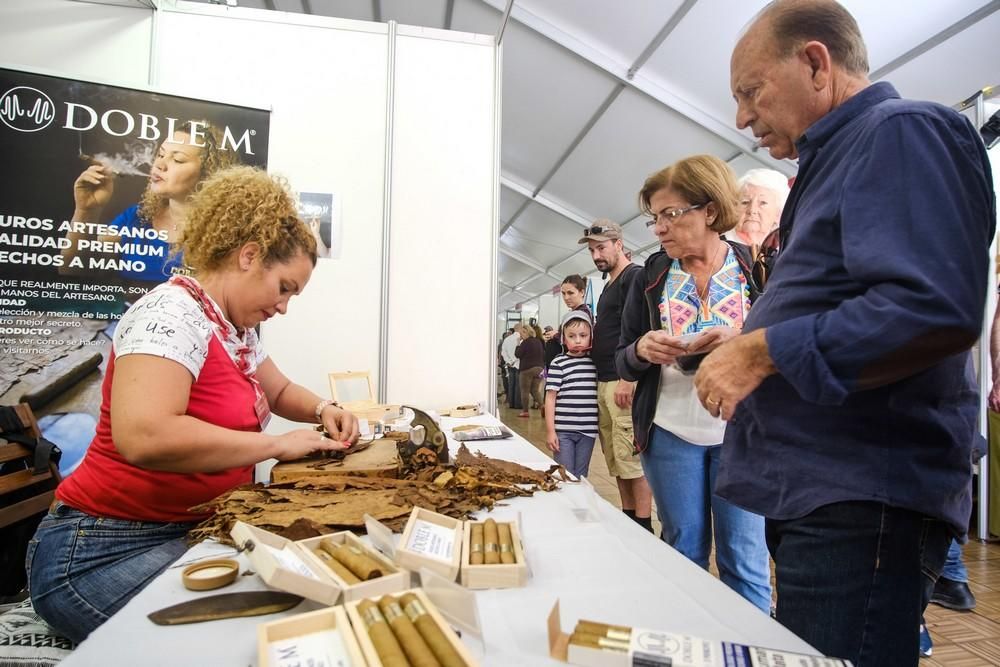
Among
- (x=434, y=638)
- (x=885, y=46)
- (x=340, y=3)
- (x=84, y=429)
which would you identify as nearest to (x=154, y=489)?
(x=434, y=638)

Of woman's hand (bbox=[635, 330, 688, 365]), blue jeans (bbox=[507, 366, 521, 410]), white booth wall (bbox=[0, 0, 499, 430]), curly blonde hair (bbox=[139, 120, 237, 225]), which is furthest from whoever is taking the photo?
blue jeans (bbox=[507, 366, 521, 410])

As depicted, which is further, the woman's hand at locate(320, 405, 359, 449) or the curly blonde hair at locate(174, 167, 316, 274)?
the woman's hand at locate(320, 405, 359, 449)

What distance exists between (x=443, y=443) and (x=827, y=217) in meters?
1.04

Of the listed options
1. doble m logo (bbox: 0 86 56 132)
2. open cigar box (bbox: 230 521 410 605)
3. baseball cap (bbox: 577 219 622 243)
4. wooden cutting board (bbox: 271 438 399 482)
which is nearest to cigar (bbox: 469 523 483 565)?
open cigar box (bbox: 230 521 410 605)

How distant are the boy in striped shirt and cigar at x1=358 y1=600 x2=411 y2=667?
7.26ft

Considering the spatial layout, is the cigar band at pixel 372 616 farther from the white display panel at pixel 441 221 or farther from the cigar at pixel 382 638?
the white display panel at pixel 441 221

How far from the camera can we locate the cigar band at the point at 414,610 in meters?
0.61

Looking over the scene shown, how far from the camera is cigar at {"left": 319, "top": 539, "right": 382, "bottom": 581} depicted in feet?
2.37

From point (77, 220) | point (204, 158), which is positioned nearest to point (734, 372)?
point (204, 158)

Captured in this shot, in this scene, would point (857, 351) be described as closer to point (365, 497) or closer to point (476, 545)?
point (476, 545)

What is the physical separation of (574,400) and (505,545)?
1991 mm

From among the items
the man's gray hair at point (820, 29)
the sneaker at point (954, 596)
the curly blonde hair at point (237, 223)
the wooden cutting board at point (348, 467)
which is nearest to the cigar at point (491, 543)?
the wooden cutting board at point (348, 467)

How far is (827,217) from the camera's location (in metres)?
0.79

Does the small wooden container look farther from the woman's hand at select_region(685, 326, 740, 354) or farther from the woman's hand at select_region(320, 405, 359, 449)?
the woman's hand at select_region(685, 326, 740, 354)
